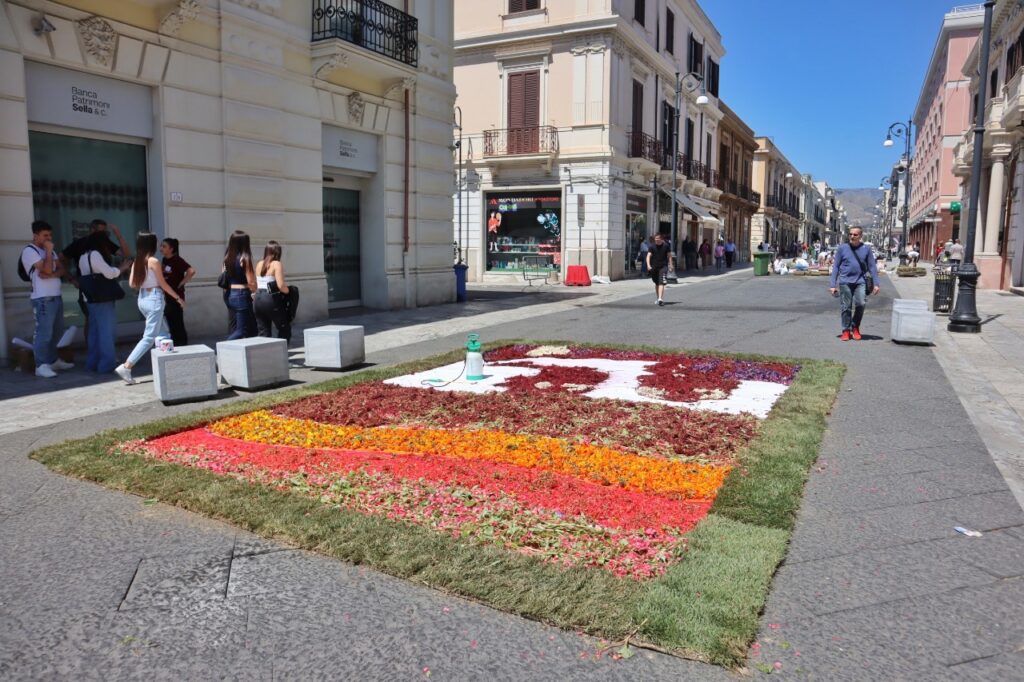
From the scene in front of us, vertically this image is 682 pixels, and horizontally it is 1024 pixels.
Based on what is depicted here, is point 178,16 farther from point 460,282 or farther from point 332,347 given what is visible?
point 460,282

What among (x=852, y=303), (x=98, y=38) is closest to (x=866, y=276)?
(x=852, y=303)

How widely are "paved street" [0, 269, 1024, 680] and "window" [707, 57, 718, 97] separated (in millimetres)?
41689

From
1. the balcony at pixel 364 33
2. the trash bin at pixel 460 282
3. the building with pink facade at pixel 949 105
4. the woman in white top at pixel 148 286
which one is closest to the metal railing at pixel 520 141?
the trash bin at pixel 460 282

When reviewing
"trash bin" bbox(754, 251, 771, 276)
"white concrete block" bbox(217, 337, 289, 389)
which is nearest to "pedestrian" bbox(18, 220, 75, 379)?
"white concrete block" bbox(217, 337, 289, 389)

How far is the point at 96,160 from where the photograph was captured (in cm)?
1095

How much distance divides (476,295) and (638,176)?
1246 centimetres

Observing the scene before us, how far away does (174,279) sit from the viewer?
31.3ft

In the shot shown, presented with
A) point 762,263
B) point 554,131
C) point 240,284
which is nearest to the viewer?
Result: point 240,284

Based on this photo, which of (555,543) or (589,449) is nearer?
(555,543)

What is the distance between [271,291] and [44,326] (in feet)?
8.77

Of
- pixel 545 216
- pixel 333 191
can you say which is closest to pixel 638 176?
pixel 545 216

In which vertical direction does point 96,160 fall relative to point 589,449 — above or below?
above

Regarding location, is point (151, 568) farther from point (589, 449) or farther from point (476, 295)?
point (476, 295)

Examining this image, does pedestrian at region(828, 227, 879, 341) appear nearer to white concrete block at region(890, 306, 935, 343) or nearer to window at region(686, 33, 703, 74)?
white concrete block at region(890, 306, 935, 343)
